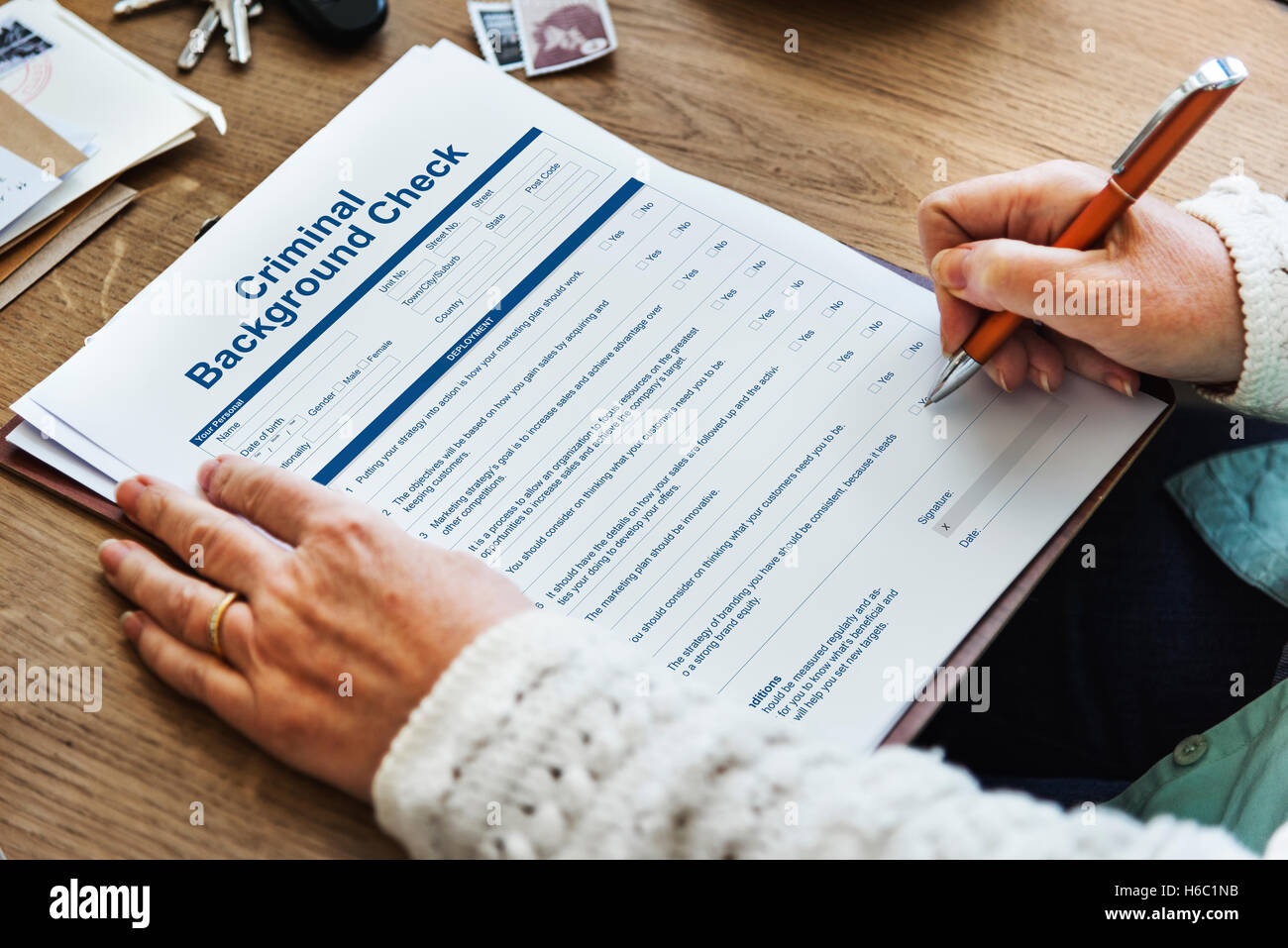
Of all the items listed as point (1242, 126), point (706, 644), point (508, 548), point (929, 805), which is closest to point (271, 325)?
point (508, 548)

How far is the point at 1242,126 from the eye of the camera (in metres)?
0.75

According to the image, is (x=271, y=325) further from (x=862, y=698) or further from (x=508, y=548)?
(x=862, y=698)

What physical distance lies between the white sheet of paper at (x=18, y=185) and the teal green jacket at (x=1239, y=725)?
0.90m

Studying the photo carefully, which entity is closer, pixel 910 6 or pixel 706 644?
pixel 706 644

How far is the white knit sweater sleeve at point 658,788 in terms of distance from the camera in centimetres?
44

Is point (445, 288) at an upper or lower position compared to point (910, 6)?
lower

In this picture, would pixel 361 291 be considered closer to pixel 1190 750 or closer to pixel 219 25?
pixel 219 25

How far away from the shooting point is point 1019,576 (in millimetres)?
595

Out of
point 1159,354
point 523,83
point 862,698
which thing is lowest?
point 862,698

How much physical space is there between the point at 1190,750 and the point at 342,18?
0.83 m

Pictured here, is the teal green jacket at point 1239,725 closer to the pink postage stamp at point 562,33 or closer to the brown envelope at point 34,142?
the pink postage stamp at point 562,33

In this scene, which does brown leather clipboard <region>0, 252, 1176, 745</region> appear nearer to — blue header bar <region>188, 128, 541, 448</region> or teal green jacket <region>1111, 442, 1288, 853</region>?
blue header bar <region>188, 128, 541, 448</region>

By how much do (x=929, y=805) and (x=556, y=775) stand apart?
172mm

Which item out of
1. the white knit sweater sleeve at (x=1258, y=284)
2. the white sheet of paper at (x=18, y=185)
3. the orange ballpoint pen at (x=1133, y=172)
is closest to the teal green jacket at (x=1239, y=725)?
the white knit sweater sleeve at (x=1258, y=284)
